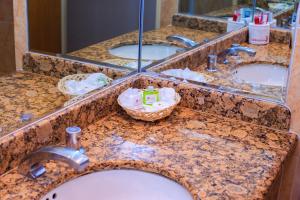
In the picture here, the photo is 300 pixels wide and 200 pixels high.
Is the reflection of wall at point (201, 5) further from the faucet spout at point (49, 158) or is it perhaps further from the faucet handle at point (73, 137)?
the faucet spout at point (49, 158)

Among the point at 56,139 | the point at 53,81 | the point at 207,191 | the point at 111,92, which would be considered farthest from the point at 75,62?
the point at 207,191

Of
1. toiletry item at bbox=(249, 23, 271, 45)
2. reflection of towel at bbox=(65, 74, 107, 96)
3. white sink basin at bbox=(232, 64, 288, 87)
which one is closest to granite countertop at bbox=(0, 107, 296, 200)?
reflection of towel at bbox=(65, 74, 107, 96)

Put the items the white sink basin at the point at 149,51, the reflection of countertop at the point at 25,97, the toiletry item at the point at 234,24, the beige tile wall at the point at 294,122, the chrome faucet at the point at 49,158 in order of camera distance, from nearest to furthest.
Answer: the chrome faucet at the point at 49,158, the reflection of countertop at the point at 25,97, the beige tile wall at the point at 294,122, the white sink basin at the point at 149,51, the toiletry item at the point at 234,24

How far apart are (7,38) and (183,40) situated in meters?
0.70

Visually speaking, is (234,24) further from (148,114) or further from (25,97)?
(25,97)

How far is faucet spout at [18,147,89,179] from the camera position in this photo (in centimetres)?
A: 96

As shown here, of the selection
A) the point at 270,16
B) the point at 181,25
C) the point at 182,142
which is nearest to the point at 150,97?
the point at 182,142

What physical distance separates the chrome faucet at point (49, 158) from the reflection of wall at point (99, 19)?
1.84ft

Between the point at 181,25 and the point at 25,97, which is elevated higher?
the point at 181,25

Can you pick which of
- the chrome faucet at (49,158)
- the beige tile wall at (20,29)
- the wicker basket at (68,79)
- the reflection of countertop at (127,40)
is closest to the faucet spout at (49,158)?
the chrome faucet at (49,158)

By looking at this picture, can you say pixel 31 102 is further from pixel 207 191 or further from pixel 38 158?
pixel 207 191

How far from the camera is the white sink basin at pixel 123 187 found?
1.11 m

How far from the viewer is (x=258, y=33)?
5.75ft

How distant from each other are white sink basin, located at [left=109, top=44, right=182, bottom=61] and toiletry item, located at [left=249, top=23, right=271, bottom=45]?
0.28 meters
